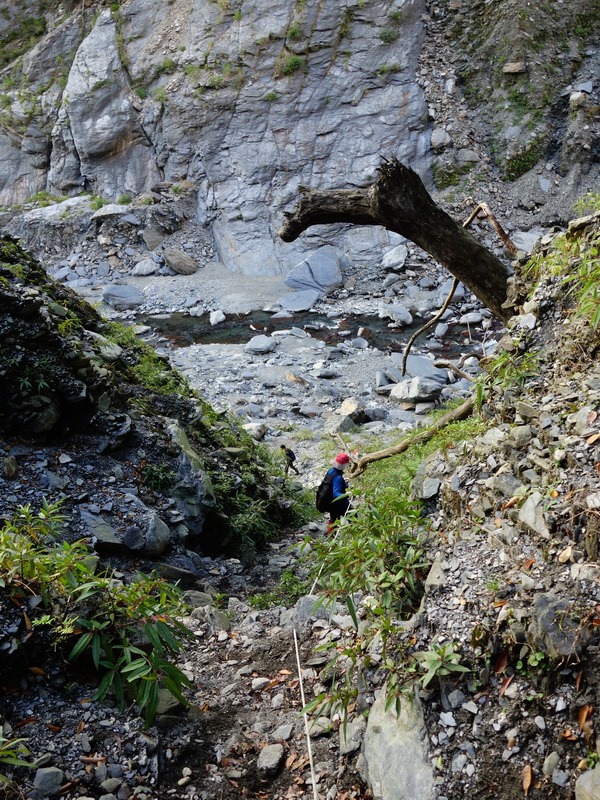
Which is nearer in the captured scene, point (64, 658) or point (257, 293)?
point (64, 658)

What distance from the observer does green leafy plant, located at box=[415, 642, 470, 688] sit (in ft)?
9.18

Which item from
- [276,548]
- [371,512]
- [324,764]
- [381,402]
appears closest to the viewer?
[324,764]

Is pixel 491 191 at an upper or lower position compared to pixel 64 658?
lower

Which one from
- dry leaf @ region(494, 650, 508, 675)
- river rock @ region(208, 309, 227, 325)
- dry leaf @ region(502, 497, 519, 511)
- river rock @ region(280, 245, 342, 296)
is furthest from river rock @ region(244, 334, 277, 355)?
dry leaf @ region(494, 650, 508, 675)

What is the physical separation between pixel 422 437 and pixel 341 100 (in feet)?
64.9

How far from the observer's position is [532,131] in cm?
2175

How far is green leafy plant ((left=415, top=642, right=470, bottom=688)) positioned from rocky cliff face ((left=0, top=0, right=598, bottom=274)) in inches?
759

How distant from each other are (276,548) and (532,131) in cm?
1991

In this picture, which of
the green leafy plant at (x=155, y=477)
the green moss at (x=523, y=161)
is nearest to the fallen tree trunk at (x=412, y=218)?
the green leafy plant at (x=155, y=477)

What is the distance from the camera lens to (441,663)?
281 centimetres

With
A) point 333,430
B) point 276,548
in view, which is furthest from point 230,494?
point 333,430

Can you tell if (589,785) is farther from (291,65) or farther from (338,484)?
(291,65)

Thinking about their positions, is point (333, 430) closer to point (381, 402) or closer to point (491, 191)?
point (381, 402)

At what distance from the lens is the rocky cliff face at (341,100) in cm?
2198
